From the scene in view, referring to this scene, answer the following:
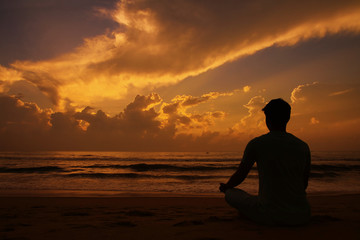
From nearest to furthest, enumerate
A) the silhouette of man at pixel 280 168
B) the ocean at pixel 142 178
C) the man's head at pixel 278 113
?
the silhouette of man at pixel 280 168
the man's head at pixel 278 113
the ocean at pixel 142 178

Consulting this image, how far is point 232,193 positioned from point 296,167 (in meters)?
0.93

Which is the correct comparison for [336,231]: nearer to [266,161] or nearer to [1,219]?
[266,161]

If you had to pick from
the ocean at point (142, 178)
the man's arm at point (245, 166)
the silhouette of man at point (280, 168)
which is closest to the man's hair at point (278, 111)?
the silhouette of man at point (280, 168)

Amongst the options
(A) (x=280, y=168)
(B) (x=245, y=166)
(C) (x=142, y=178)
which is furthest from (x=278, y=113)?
(C) (x=142, y=178)

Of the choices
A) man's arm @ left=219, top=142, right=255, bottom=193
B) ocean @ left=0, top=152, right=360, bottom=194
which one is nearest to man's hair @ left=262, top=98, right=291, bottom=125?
man's arm @ left=219, top=142, right=255, bottom=193

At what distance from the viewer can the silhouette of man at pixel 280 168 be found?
2564 mm

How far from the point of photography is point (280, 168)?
2561mm

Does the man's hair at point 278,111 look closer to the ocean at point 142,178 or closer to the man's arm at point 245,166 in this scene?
the man's arm at point 245,166

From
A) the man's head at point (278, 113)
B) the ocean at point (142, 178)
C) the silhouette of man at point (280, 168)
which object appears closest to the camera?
the silhouette of man at point (280, 168)

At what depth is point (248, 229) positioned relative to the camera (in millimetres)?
2857

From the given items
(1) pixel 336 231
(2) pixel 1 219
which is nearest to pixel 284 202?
(1) pixel 336 231

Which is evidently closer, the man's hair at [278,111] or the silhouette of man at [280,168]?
the silhouette of man at [280,168]

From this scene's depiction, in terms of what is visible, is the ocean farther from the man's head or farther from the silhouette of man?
the man's head

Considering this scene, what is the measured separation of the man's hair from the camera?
8.80ft
